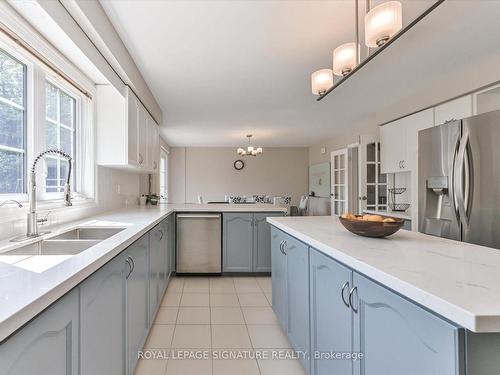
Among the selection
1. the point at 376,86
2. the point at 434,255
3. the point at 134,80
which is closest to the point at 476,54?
the point at 376,86

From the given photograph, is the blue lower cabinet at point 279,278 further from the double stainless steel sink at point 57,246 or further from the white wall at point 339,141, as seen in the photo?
the white wall at point 339,141

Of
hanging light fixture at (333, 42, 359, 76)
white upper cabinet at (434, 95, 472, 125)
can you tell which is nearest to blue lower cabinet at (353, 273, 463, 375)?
hanging light fixture at (333, 42, 359, 76)

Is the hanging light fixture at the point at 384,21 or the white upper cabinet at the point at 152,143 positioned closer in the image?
the hanging light fixture at the point at 384,21

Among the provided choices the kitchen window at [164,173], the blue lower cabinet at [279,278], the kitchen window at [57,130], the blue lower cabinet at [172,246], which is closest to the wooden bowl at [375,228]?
the blue lower cabinet at [279,278]

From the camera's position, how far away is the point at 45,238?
1.47 meters

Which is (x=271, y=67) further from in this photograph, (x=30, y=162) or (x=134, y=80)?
(x=30, y=162)

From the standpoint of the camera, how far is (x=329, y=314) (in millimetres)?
1223

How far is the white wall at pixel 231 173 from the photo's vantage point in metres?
8.54

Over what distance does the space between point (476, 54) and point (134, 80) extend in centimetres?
336

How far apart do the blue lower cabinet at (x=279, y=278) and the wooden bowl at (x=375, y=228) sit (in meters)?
0.72

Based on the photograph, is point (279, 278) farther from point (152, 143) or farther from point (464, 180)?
point (152, 143)

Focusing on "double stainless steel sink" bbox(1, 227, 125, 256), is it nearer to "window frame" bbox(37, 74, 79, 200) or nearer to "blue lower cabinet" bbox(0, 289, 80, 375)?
"window frame" bbox(37, 74, 79, 200)

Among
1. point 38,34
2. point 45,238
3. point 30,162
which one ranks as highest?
point 38,34

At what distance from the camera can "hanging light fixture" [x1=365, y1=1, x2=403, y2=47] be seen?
56.2 inches
